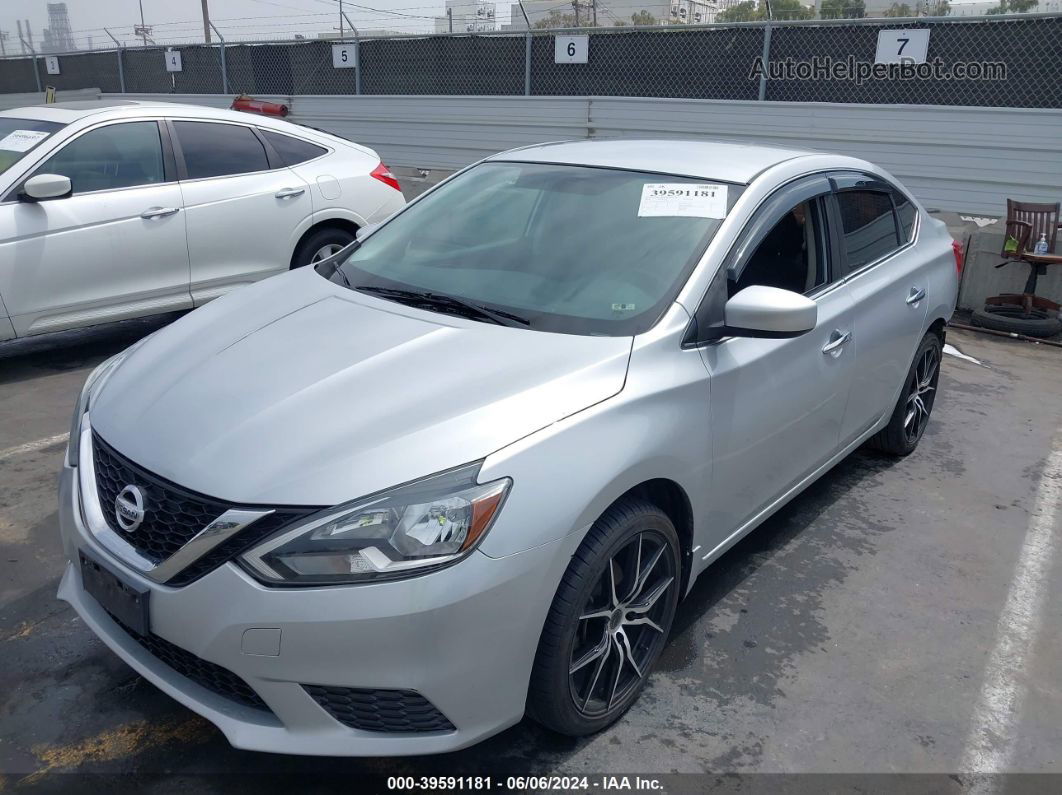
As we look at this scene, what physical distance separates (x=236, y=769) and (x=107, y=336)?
489 centimetres

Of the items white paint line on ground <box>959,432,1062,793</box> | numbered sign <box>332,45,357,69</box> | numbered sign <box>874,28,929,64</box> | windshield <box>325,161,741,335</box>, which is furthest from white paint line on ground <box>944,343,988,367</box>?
numbered sign <box>332,45,357,69</box>

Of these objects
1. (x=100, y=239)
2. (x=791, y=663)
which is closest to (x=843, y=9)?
(x=100, y=239)

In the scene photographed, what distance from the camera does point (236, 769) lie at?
2.52 metres

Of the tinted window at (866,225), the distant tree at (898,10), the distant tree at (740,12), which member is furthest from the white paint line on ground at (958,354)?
the distant tree at (740,12)

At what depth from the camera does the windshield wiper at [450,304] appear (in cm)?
292

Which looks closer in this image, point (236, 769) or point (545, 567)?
point (545, 567)

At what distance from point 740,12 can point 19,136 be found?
1279 cm

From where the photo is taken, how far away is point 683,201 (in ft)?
10.7

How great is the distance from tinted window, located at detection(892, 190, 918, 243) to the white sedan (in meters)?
3.87

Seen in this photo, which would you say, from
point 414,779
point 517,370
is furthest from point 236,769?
point 517,370

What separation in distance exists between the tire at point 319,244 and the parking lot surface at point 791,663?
7.40 feet

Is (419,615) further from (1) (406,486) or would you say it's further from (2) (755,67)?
(2) (755,67)

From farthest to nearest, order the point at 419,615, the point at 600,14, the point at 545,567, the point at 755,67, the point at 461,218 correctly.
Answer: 1. the point at 600,14
2. the point at 755,67
3. the point at 461,218
4. the point at 545,567
5. the point at 419,615

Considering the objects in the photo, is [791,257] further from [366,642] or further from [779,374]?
[366,642]
